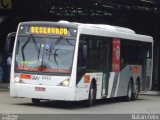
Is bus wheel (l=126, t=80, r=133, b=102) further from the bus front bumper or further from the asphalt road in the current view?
the bus front bumper

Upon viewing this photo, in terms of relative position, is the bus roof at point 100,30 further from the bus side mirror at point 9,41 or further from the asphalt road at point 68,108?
the asphalt road at point 68,108

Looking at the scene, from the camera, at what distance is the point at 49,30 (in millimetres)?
20219

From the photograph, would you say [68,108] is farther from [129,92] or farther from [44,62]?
[129,92]

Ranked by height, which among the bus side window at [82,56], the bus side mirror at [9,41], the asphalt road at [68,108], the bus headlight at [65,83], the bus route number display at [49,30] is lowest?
the asphalt road at [68,108]

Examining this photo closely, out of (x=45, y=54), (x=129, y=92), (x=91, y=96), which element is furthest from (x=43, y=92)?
(x=129, y=92)

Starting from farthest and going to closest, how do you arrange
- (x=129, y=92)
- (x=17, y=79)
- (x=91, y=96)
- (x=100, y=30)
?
(x=129, y=92)
(x=100, y=30)
(x=91, y=96)
(x=17, y=79)

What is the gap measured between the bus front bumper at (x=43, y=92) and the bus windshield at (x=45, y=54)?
54 cm

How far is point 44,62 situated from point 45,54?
0.25 m

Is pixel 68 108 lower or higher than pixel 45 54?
lower

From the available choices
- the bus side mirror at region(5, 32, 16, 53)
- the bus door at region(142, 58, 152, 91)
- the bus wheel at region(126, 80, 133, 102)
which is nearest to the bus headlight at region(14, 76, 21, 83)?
the bus side mirror at region(5, 32, 16, 53)

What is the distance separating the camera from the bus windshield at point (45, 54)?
65.3ft

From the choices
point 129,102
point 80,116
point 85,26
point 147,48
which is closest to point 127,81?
point 129,102

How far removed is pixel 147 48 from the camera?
28.1m

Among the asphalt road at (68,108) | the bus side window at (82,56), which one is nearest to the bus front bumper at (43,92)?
the asphalt road at (68,108)
